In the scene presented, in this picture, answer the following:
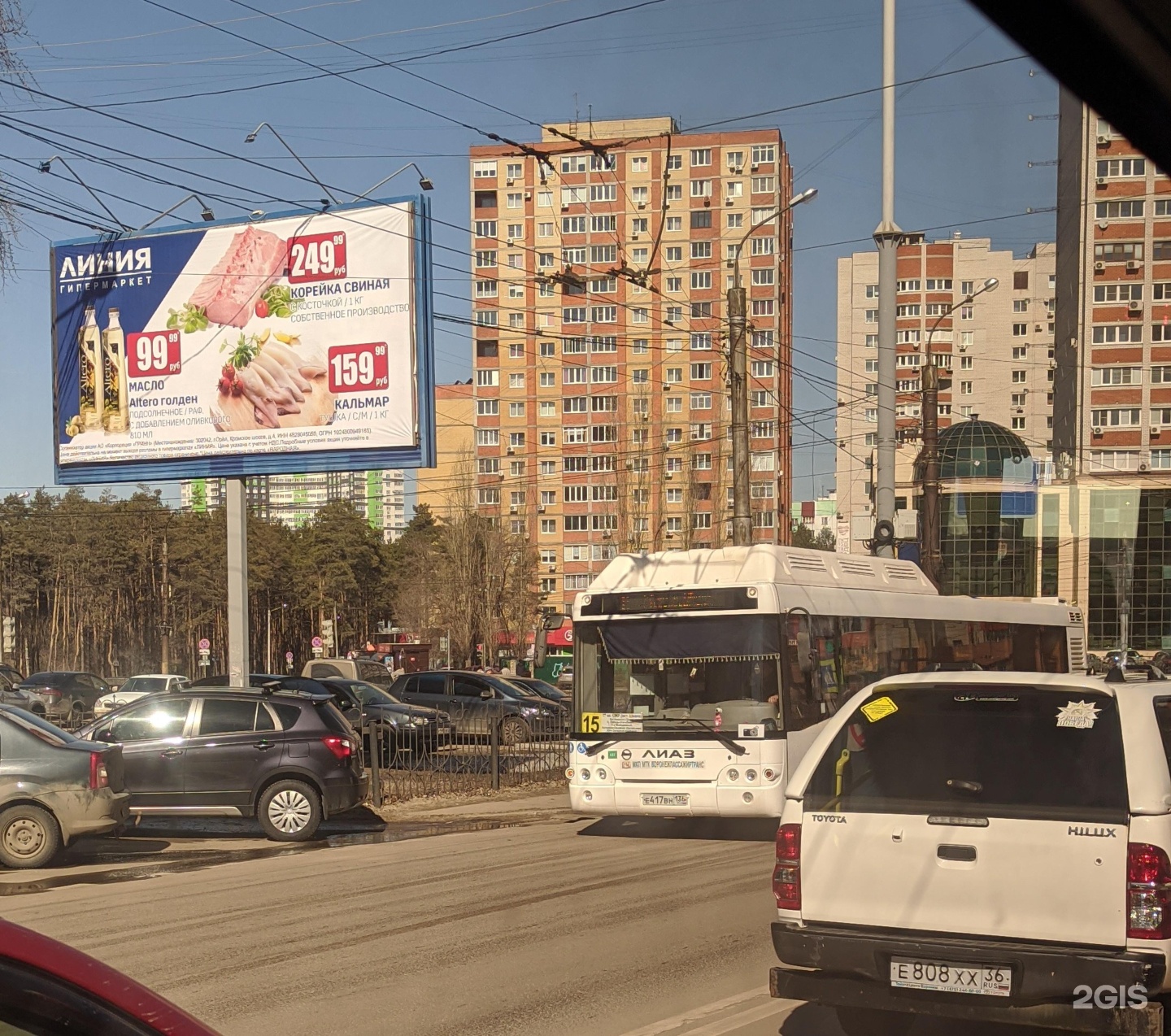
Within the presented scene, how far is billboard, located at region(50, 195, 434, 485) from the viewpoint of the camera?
2380 cm

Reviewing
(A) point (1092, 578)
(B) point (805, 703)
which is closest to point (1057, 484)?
(A) point (1092, 578)

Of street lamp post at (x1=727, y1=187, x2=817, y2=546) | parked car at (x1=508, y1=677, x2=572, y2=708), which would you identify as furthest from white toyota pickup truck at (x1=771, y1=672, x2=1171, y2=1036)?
parked car at (x1=508, y1=677, x2=572, y2=708)

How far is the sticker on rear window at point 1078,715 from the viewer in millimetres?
5781

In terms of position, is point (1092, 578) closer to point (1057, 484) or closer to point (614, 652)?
point (1057, 484)

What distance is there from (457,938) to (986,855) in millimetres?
4544

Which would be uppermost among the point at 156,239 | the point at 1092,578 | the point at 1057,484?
the point at 156,239

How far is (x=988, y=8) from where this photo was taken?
454 cm

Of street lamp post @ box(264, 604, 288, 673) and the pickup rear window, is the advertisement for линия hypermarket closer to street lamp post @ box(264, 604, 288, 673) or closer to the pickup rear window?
the pickup rear window

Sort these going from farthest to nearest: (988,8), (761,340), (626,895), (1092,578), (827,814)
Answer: (761,340), (1092,578), (626,895), (827,814), (988,8)

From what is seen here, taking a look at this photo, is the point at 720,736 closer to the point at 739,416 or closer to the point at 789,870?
the point at 789,870

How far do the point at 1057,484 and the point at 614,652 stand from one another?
2238 inches

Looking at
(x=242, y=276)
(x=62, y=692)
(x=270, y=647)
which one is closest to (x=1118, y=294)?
(x=62, y=692)

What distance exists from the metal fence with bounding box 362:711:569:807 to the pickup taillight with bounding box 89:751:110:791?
18.9ft

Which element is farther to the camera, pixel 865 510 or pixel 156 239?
pixel 865 510
